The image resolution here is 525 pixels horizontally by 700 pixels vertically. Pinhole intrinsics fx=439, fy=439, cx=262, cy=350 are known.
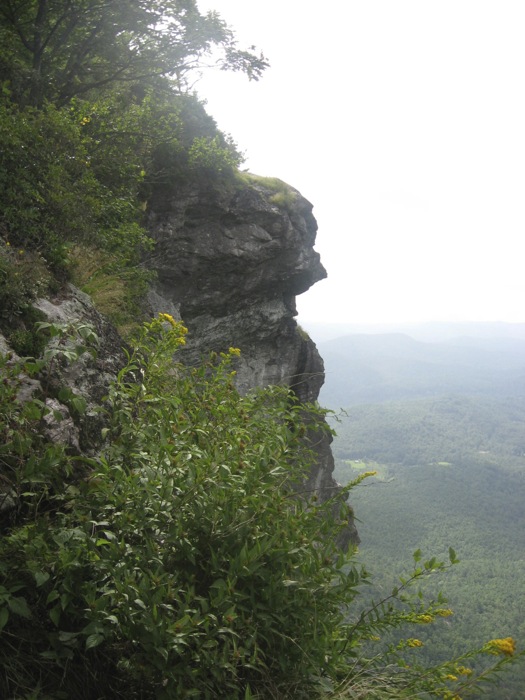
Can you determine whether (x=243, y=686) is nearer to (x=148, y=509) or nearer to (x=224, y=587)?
(x=224, y=587)

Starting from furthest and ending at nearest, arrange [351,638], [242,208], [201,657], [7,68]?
[242,208] → [7,68] → [351,638] → [201,657]

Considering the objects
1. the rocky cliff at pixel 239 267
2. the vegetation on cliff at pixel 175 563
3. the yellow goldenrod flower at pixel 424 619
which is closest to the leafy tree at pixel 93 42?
the rocky cliff at pixel 239 267

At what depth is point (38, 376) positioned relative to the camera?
154 inches

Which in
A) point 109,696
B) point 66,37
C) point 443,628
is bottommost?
point 443,628

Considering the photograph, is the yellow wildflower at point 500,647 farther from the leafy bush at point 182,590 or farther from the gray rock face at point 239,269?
the gray rock face at point 239,269

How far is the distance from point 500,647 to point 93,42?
12818 millimetres

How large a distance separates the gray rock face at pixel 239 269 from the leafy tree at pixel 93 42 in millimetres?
3866

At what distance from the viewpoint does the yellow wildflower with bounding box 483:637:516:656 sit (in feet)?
8.44

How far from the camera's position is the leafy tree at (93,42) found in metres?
9.13

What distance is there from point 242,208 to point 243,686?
14465 mm

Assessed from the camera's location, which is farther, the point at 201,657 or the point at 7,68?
the point at 7,68

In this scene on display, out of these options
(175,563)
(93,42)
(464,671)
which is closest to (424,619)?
(464,671)

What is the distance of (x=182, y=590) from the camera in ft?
7.32

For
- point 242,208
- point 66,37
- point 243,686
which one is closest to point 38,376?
point 243,686
